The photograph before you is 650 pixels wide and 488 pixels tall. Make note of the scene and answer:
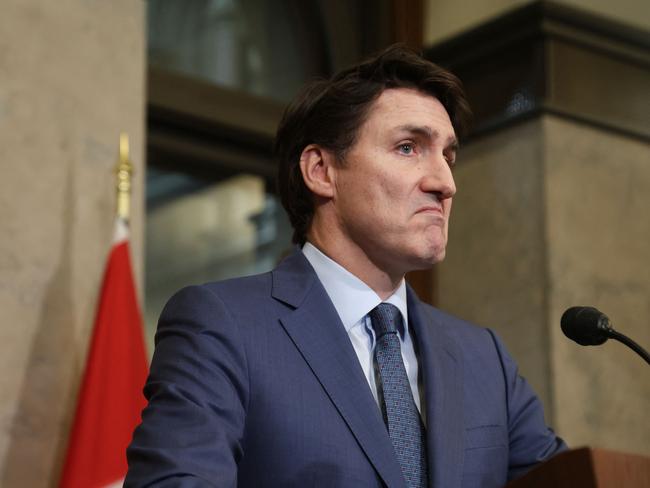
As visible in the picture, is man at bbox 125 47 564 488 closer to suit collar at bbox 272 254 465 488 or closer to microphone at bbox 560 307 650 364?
suit collar at bbox 272 254 465 488

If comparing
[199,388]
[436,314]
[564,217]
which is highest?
[564,217]

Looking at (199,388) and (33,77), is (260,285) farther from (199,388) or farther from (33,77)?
(33,77)

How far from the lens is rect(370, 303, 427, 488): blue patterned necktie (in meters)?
2.31

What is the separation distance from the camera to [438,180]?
2.54m

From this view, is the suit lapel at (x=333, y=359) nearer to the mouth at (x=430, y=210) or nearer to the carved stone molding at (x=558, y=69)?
the mouth at (x=430, y=210)

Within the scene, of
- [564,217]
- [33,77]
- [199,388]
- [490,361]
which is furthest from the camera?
[564,217]

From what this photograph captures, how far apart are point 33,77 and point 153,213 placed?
1.77 meters

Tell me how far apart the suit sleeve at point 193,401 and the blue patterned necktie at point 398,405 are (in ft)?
0.98

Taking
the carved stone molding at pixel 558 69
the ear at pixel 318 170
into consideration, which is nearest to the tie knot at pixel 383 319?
the ear at pixel 318 170

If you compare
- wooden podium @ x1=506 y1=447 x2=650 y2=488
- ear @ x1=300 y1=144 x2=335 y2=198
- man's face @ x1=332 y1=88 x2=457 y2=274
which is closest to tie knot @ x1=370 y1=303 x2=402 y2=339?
man's face @ x1=332 y1=88 x2=457 y2=274

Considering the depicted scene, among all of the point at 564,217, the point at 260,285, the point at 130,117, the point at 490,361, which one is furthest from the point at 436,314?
the point at 564,217

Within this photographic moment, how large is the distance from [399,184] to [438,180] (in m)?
0.08

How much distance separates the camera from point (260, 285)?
2.50 metres

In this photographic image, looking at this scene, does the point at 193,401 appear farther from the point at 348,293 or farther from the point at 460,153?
the point at 460,153
